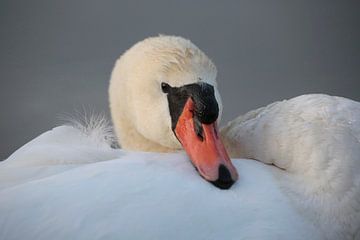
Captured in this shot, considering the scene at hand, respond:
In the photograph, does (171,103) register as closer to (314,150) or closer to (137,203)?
(314,150)

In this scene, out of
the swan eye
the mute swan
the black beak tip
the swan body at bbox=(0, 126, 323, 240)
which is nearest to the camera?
the swan body at bbox=(0, 126, 323, 240)

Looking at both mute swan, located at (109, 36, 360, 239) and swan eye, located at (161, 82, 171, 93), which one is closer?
mute swan, located at (109, 36, 360, 239)

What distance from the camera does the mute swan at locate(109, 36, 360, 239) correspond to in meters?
1.32

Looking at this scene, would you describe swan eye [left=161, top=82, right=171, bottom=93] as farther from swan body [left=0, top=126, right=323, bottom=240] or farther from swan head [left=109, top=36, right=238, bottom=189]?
swan body [left=0, top=126, right=323, bottom=240]

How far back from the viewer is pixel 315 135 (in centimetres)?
141

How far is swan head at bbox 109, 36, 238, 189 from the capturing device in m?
1.38

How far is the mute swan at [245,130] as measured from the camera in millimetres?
1316

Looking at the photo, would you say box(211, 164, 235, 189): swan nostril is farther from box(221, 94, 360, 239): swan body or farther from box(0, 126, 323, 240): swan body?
box(221, 94, 360, 239): swan body

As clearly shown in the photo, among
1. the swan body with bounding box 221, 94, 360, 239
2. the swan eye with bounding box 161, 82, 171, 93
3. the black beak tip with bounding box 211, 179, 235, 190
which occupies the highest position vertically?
the swan eye with bounding box 161, 82, 171, 93

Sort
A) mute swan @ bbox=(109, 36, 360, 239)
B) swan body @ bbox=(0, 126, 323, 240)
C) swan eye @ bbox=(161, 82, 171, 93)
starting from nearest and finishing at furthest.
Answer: swan body @ bbox=(0, 126, 323, 240), mute swan @ bbox=(109, 36, 360, 239), swan eye @ bbox=(161, 82, 171, 93)

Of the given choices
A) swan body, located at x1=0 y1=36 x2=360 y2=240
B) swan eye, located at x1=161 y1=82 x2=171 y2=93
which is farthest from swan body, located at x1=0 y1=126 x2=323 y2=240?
swan eye, located at x1=161 y1=82 x2=171 y2=93

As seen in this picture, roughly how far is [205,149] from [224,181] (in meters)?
0.17

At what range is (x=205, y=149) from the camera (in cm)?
138

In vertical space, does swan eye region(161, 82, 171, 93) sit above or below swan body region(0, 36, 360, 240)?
above
